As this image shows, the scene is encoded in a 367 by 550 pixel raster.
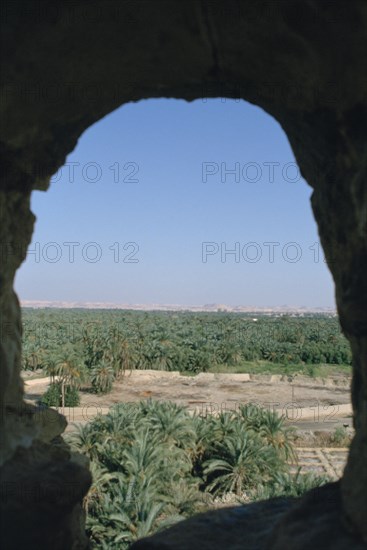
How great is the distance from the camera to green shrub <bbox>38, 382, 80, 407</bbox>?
26.8 meters

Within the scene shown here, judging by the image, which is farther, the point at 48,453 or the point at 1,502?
the point at 48,453

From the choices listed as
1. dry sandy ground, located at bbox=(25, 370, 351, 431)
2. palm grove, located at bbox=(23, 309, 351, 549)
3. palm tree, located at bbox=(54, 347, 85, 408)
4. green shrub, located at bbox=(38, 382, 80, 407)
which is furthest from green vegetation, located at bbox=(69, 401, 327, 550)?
palm tree, located at bbox=(54, 347, 85, 408)

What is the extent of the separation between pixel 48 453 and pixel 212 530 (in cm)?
146

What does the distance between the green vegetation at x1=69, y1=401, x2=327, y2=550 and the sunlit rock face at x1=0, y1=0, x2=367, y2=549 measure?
24.8 feet

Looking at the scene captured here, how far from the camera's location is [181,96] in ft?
14.0

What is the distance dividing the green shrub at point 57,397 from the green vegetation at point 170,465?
31.1ft

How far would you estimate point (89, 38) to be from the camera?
331 cm

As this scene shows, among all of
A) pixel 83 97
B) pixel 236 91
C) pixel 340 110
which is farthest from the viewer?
pixel 236 91

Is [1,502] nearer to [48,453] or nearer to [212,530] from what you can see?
[48,453]

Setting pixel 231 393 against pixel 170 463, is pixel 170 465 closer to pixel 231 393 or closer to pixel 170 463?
pixel 170 463

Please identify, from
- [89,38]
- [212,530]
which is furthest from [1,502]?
[89,38]

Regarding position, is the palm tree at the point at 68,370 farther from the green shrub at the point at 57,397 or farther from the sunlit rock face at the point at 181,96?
the sunlit rock face at the point at 181,96

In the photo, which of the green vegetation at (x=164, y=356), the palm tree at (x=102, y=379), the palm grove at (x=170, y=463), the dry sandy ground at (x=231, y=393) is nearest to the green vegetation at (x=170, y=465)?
the palm grove at (x=170, y=463)

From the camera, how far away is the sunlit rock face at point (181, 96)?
312 cm
